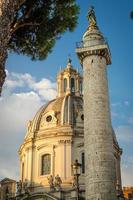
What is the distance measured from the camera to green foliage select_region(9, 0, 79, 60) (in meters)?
14.7

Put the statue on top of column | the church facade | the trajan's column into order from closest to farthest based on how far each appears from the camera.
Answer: the trajan's column < the statue on top of column < the church facade

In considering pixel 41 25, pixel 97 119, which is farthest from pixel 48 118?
pixel 41 25

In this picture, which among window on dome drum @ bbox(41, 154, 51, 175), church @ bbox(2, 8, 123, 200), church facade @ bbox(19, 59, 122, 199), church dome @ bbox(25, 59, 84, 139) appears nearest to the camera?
church @ bbox(2, 8, 123, 200)

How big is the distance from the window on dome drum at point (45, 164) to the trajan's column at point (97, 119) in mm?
14923

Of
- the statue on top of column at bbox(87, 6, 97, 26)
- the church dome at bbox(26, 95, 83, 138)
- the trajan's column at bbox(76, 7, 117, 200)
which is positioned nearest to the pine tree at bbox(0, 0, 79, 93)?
the trajan's column at bbox(76, 7, 117, 200)

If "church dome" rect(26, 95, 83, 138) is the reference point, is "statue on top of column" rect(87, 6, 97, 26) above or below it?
above

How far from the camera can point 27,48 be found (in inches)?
611

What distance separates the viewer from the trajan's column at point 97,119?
2191 cm

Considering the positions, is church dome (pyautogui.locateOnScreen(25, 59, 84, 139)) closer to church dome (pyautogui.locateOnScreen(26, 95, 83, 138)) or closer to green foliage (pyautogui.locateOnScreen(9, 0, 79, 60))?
church dome (pyautogui.locateOnScreen(26, 95, 83, 138))

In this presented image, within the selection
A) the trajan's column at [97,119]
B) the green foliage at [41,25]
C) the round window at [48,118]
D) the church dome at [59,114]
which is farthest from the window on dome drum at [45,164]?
the green foliage at [41,25]

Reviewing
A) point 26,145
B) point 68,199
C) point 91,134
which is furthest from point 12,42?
point 26,145

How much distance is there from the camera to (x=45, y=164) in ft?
127

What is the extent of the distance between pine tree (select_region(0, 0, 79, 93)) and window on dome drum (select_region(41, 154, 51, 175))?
23.4 m

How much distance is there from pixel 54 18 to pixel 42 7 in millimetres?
744
